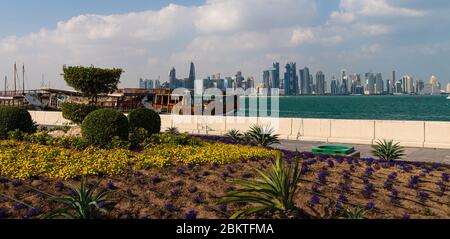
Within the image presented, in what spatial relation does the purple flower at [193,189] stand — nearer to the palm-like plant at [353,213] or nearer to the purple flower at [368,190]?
→ the palm-like plant at [353,213]

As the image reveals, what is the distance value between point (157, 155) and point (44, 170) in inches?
109

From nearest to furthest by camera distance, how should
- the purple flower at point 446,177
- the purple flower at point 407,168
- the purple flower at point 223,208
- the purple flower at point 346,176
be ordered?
the purple flower at point 223,208 → the purple flower at point 346,176 → the purple flower at point 446,177 → the purple flower at point 407,168

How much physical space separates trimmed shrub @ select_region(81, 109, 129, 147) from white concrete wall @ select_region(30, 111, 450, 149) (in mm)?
10167

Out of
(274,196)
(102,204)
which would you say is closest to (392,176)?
(274,196)

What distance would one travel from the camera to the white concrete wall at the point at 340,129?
1900 cm

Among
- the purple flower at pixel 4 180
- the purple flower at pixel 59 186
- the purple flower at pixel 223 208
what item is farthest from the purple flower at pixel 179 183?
the purple flower at pixel 4 180

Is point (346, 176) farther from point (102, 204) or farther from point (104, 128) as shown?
point (104, 128)

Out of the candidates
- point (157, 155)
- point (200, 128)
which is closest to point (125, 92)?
point (200, 128)

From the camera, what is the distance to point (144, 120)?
1466 cm

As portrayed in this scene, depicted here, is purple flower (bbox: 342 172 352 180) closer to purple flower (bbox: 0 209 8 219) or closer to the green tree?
purple flower (bbox: 0 209 8 219)

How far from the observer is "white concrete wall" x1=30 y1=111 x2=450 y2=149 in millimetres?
19000

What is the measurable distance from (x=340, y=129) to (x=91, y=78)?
39.1ft

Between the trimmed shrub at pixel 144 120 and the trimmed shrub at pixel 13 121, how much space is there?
341 cm
